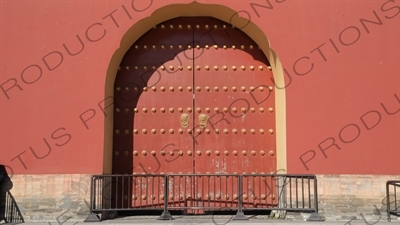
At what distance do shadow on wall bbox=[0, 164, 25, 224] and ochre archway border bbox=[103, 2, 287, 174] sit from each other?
137 centimetres

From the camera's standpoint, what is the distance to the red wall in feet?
23.5

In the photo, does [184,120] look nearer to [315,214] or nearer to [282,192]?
[282,192]

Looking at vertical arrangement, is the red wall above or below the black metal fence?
above

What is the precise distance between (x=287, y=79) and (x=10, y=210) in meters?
4.58

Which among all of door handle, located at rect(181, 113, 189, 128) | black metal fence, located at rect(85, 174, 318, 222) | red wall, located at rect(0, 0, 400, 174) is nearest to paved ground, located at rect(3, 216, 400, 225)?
black metal fence, located at rect(85, 174, 318, 222)

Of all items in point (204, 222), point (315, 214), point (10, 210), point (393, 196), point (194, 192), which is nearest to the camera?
point (204, 222)

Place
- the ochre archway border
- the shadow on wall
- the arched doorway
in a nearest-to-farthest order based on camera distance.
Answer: the shadow on wall
the ochre archway border
the arched doorway

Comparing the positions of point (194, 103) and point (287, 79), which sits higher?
point (287, 79)

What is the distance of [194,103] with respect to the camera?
7.97 meters

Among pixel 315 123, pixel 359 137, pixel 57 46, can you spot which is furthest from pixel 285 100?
pixel 57 46

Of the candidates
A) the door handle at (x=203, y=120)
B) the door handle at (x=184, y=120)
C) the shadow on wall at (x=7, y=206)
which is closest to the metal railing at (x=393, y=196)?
the door handle at (x=203, y=120)

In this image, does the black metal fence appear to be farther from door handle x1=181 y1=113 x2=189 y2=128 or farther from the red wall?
door handle x1=181 y1=113 x2=189 y2=128

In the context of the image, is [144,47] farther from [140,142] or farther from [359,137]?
[359,137]

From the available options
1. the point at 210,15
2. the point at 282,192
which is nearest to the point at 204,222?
the point at 282,192
